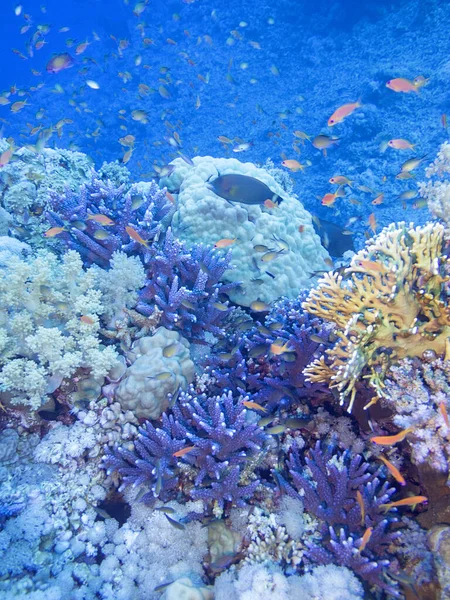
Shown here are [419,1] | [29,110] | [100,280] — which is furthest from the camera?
[29,110]

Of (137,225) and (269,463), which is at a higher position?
(137,225)

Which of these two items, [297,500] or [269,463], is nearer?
[297,500]

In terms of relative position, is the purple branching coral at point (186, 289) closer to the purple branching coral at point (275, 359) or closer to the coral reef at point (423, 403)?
the purple branching coral at point (275, 359)

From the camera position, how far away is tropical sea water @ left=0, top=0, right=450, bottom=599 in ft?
40.6

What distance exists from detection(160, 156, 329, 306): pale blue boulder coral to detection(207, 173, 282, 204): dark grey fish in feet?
2.95

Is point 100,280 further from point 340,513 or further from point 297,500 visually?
point 340,513

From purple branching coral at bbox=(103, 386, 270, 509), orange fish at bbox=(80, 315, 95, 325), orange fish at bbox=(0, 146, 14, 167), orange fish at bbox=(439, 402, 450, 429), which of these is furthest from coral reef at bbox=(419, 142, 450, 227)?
orange fish at bbox=(0, 146, 14, 167)

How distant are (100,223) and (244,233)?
223 centimetres

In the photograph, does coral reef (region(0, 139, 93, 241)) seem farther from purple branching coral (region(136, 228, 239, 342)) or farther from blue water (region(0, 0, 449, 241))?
blue water (region(0, 0, 449, 241))

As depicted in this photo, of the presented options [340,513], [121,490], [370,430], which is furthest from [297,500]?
[121,490]

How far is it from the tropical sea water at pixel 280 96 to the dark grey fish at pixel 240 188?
24.4 inches

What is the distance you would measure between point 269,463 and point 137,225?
138 inches

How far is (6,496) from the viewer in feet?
10.3

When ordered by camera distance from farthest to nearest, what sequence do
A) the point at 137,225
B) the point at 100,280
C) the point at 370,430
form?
the point at 137,225 < the point at 100,280 < the point at 370,430
